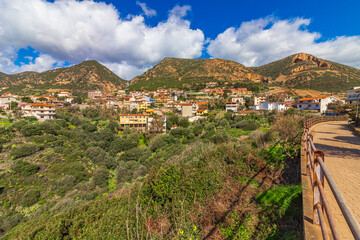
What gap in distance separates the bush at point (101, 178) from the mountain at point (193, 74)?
82949 millimetres

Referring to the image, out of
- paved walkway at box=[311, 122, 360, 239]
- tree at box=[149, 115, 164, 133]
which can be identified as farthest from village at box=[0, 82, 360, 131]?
paved walkway at box=[311, 122, 360, 239]

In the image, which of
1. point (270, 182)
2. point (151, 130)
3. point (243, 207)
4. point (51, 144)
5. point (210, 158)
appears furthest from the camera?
point (151, 130)

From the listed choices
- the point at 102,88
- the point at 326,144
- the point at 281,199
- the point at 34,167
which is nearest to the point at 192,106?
the point at 34,167

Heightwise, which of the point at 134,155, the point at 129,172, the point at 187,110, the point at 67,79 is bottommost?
the point at 129,172

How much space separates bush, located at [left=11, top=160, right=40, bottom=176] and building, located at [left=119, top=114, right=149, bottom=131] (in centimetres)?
2323

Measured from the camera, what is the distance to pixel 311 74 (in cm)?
8362

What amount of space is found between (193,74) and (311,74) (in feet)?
230

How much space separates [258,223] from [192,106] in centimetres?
4965

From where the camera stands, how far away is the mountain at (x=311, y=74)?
229ft

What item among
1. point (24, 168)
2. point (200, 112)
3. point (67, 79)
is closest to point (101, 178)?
point (24, 168)

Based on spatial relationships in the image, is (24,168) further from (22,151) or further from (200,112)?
(200,112)

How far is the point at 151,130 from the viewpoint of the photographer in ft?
117

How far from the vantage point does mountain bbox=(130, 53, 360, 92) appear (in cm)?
8046

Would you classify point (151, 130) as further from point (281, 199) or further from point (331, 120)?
point (281, 199)
